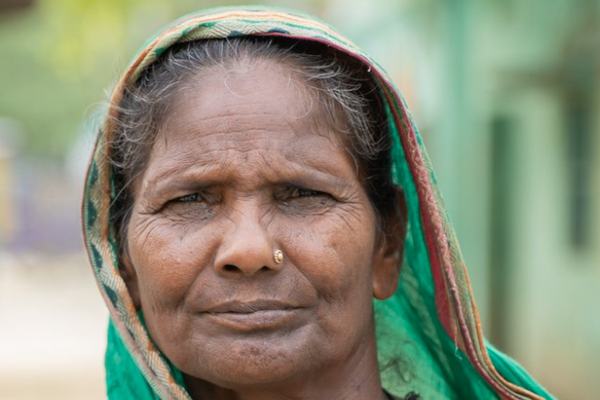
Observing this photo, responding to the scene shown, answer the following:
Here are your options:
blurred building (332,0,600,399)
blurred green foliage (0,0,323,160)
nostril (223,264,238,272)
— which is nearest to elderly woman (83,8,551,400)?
nostril (223,264,238,272)

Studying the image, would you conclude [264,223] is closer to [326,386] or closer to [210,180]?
[210,180]

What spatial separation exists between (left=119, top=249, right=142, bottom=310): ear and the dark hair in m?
0.04

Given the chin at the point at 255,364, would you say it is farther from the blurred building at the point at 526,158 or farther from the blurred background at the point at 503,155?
the blurred building at the point at 526,158

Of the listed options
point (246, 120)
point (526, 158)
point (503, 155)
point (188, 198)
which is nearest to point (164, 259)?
point (188, 198)

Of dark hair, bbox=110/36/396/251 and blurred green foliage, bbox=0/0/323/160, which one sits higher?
blurred green foliage, bbox=0/0/323/160

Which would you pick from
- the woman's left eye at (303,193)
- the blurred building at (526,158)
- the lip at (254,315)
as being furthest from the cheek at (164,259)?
the blurred building at (526,158)

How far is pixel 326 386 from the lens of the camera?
7.20 ft

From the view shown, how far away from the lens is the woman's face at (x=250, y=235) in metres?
1.96

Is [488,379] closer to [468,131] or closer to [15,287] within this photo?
[468,131]

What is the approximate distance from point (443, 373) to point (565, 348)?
590cm

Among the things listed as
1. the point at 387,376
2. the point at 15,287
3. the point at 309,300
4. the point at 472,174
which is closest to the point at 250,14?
the point at 309,300

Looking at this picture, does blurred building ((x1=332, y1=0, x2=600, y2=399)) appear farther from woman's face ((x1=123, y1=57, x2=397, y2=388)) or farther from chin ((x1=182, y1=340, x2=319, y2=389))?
chin ((x1=182, y1=340, x2=319, y2=389))

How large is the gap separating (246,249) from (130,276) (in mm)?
473

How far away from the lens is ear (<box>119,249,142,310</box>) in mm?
2236
